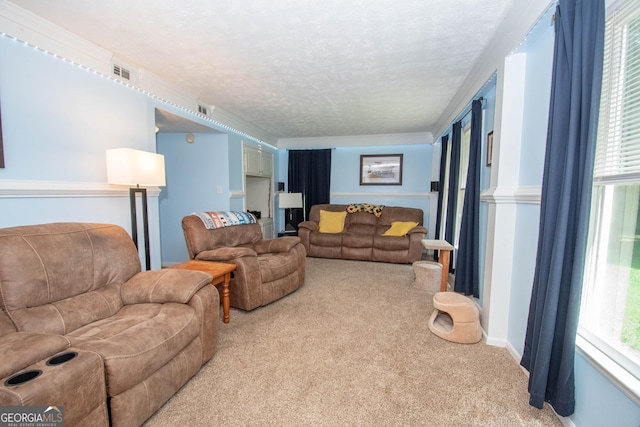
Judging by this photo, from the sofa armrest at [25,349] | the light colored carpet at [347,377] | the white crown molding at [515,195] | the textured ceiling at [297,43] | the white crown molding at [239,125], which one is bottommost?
the light colored carpet at [347,377]

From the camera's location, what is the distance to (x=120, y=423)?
3.99 feet

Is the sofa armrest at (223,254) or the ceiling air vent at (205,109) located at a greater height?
the ceiling air vent at (205,109)

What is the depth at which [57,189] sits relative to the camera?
6.86 feet

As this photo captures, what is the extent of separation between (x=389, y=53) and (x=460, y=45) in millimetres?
560

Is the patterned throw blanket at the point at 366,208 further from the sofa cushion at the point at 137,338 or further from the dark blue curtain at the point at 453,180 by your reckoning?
the sofa cushion at the point at 137,338

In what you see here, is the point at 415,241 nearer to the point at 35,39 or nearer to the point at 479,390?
the point at 479,390

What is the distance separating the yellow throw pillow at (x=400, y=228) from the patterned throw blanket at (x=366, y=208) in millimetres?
449

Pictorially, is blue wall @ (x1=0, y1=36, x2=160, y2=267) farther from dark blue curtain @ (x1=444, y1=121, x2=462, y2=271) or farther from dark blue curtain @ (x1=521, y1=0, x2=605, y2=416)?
dark blue curtain @ (x1=444, y1=121, x2=462, y2=271)

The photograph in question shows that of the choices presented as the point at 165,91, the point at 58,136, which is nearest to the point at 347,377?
the point at 58,136

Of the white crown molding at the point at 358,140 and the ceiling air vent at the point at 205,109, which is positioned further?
the white crown molding at the point at 358,140

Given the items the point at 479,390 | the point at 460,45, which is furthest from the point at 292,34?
the point at 479,390

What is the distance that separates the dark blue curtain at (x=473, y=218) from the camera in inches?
103

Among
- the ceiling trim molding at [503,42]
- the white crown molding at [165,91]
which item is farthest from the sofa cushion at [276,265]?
the ceiling trim molding at [503,42]

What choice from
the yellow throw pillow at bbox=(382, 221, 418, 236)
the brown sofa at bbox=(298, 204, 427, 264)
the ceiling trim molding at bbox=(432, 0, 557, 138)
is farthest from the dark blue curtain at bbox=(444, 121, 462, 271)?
the yellow throw pillow at bbox=(382, 221, 418, 236)
